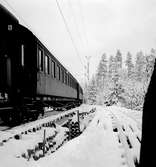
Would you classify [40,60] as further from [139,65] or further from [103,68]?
[139,65]

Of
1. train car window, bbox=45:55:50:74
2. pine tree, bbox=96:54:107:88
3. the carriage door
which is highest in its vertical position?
pine tree, bbox=96:54:107:88

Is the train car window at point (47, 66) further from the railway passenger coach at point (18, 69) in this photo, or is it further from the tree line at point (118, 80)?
the tree line at point (118, 80)

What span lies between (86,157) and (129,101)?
56.7m

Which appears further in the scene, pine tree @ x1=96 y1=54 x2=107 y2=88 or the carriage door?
pine tree @ x1=96 y1=54 x2=107 y2=88

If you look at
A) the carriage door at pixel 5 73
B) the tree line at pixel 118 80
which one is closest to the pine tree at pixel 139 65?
the tree line at pixel 118 80

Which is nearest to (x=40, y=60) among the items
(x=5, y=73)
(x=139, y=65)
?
(x=5, y=73)

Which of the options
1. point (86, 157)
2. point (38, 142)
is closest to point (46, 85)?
point (38, 142)

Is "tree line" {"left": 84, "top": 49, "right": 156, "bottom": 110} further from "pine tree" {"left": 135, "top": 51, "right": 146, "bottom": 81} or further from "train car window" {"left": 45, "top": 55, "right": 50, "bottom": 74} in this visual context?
"train car window" {"left": 45, "top": 55, "right": 50, "bottom": 74}

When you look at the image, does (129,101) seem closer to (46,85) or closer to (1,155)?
(46,85)

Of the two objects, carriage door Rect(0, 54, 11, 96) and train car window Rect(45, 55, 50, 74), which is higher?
train car window Rect(45, 55, 50, 74)

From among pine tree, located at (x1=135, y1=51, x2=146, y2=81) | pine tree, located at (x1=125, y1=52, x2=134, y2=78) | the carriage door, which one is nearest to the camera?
the carriage door

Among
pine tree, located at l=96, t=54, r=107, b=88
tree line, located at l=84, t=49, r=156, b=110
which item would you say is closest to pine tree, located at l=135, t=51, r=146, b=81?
tree line, located at l=84, t=49, r=156, b=110

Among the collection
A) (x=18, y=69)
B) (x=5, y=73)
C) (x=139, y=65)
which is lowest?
(x=5, y=73)

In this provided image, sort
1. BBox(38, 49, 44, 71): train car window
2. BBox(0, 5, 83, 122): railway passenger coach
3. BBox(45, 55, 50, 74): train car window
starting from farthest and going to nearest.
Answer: BBox(45, 55, 50, 74): train car window
BBox(38, 49, 44, 71): train car window
BBox(0, 5, 83, 122): railway passenger coach
